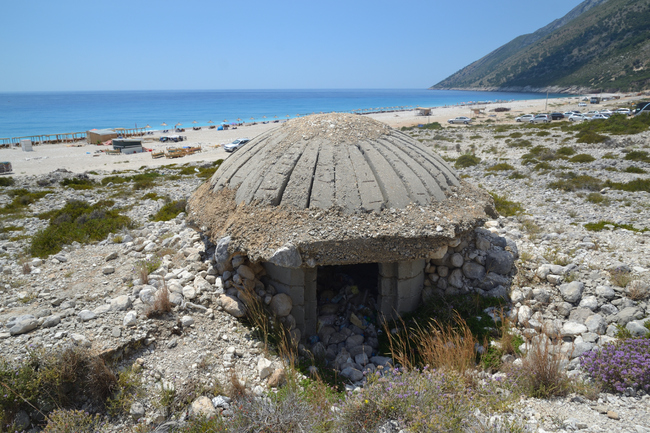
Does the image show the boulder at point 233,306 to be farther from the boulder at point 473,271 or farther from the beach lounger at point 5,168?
the beach lounger at point 5,168

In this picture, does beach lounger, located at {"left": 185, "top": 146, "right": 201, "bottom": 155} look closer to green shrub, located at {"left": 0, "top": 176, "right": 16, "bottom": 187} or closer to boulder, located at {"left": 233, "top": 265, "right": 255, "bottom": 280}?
green shrub, located at {"left": 0, "top": 176, "right": 16, "bottom": 187}

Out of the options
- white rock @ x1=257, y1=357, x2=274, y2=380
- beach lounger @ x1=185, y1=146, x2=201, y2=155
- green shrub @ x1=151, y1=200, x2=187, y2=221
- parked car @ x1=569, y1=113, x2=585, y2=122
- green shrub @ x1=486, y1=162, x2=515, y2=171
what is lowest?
white rock @ x1=257, y1=357, x2=274, y2=380

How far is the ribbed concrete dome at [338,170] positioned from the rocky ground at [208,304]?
6.79 feet

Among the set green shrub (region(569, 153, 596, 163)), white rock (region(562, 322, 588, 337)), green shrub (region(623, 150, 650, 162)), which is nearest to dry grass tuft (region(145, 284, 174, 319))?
white rock (region(562, 322, 588, 337))

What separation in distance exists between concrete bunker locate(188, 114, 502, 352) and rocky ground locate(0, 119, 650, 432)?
78 cm

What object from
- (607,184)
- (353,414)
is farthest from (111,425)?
(607,184)

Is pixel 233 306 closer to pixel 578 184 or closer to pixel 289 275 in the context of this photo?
pixel 289 275

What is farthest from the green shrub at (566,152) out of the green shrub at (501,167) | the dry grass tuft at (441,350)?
the dry grass tuft at (441,350)

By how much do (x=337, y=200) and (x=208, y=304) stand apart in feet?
9.51

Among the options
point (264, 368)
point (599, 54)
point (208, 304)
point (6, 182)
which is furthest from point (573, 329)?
point (599, 54)

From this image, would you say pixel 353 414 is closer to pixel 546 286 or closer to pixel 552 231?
pixel 546 286

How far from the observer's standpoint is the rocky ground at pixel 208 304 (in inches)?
181

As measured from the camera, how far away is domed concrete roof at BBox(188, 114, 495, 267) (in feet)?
19.4

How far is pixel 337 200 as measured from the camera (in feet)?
20.6
